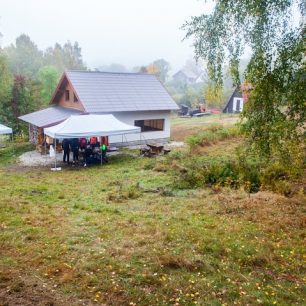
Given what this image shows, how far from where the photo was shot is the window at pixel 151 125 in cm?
2159

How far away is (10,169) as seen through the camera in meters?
14.3

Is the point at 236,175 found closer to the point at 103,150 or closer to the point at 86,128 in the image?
the point at 103,150

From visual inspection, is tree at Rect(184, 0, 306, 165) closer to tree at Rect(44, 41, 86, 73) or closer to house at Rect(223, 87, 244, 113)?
house at Rect(223, 87, 244, 113)

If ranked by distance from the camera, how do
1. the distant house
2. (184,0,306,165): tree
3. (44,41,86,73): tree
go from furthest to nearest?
1. the distant house
2. (44,41,86,73): tree
3. (184,0,306,165): tree

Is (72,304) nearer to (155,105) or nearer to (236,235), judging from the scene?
(236,235)

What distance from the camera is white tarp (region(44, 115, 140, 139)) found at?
572 inches

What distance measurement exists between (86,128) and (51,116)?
208 inches

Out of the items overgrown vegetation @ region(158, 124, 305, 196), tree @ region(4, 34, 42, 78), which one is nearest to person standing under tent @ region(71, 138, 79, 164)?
overgrown vegetation @ region(158, 124, 305, 196)

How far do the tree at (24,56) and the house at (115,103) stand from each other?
140 feet

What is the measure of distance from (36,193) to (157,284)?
20.5 ft

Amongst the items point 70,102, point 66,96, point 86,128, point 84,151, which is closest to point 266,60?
point 86,128

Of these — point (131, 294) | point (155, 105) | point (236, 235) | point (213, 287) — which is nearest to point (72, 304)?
point (131, 294)

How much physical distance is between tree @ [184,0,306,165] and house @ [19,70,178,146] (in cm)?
1230

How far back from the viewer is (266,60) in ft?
19.7
